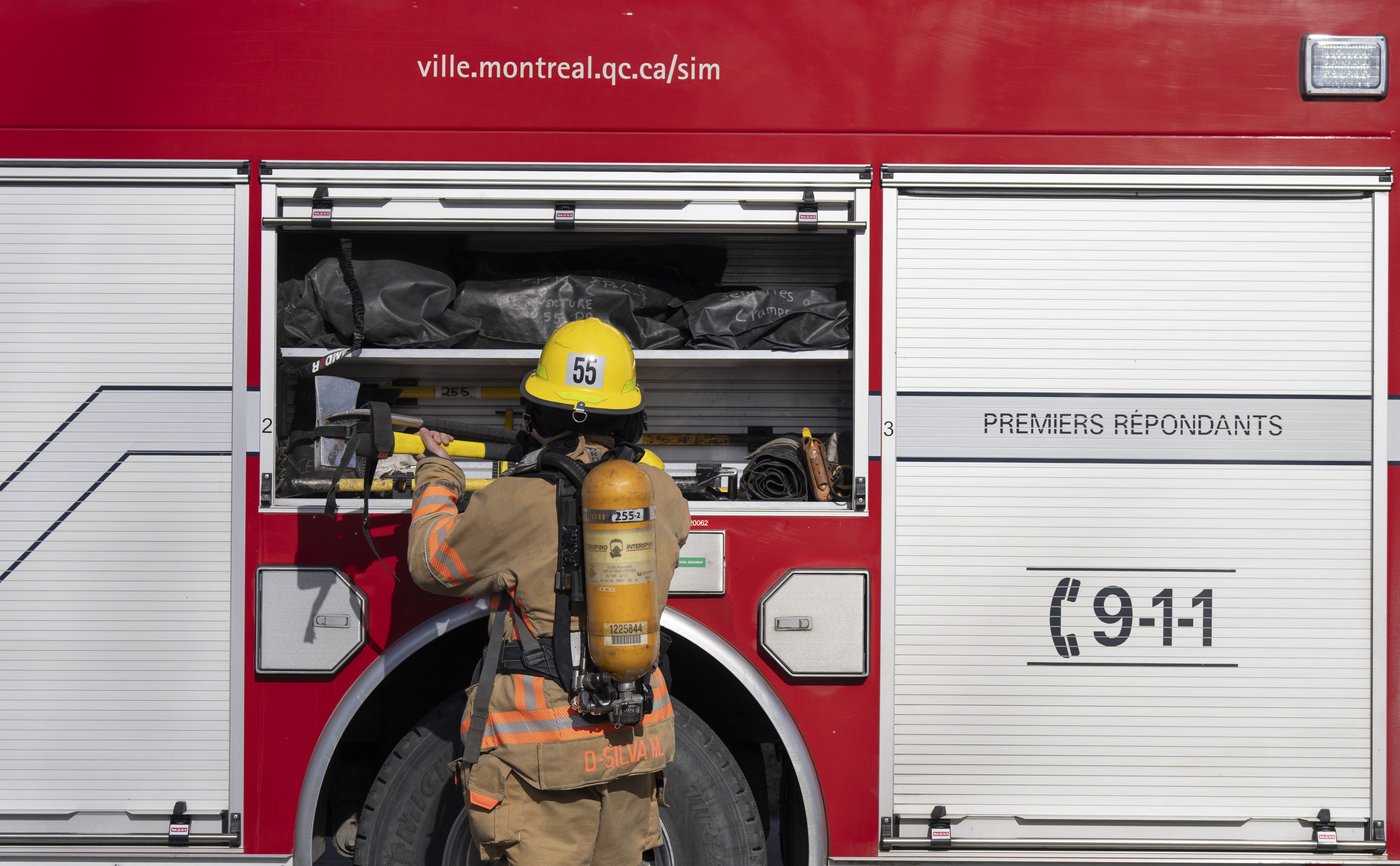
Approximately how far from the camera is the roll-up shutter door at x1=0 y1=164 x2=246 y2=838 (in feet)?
11.2

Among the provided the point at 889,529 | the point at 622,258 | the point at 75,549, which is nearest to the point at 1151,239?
the point at 889,529

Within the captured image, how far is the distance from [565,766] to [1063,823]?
5.26 feet

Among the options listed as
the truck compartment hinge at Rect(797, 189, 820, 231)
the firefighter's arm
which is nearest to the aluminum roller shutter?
the truck compartment hinge at Rect(797, 189, 820, 231)

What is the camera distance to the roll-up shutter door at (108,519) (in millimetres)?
3424

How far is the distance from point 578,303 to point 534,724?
4.78 ft

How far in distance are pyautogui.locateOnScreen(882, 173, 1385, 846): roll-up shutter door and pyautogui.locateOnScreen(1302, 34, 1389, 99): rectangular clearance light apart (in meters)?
0.29

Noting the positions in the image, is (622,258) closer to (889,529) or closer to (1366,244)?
(889,529)

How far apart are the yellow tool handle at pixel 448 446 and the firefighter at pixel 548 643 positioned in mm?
401

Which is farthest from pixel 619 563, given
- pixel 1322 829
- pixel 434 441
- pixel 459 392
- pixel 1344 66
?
pixel 1344 66

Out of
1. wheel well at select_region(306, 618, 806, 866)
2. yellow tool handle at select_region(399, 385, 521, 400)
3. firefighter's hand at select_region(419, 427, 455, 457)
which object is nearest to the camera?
firefighter's hand at select_region(419, 427, 455, 457)

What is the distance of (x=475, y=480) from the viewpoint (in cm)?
365

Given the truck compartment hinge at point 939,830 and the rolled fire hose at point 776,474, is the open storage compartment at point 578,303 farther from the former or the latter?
the truck compartment hinge at point 939,830

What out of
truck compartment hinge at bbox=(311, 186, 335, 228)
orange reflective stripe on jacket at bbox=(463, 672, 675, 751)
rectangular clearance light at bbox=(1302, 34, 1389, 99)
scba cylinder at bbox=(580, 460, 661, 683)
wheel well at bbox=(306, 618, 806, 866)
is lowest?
wheel well at bbox=(306, 618, 806, 866)

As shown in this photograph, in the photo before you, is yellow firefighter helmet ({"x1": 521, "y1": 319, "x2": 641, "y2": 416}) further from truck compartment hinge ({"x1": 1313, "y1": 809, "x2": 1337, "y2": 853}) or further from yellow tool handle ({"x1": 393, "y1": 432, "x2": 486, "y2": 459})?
truck compartment hinge ({"x1": 1313, "y1": 809, "x2": 1337, "y2": 853})
